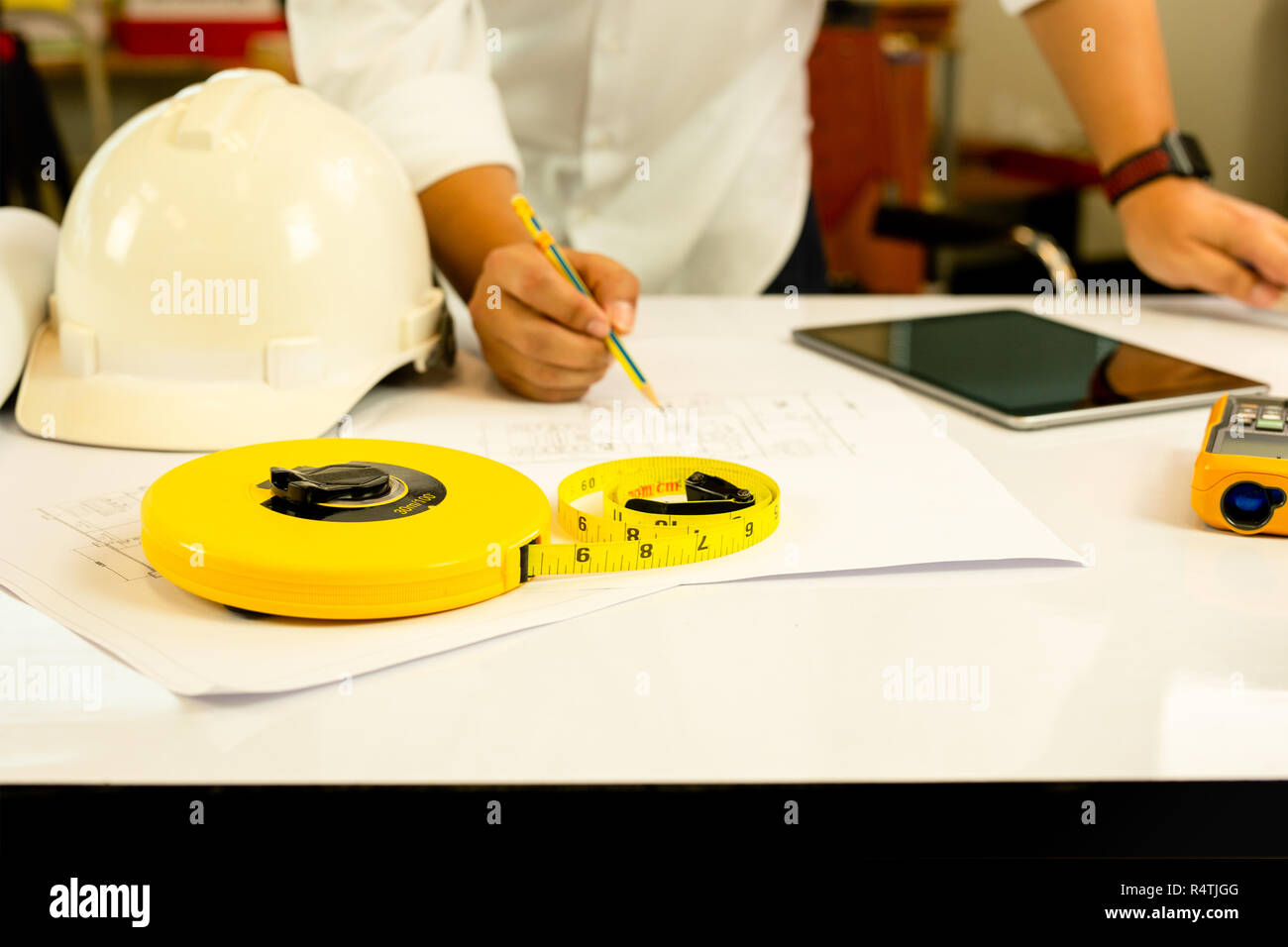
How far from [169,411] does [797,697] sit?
1.52 feet

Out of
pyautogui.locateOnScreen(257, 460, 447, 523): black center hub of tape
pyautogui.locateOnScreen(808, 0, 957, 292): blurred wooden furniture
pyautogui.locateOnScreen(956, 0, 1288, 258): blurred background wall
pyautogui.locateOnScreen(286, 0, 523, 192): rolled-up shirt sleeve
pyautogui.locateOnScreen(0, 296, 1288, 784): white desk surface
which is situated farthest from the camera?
pyautogui.locateOnScreen(956, 0, 1288, 258): blurred background wall

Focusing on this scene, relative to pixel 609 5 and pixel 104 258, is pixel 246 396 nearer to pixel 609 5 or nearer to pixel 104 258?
pixel 104 258

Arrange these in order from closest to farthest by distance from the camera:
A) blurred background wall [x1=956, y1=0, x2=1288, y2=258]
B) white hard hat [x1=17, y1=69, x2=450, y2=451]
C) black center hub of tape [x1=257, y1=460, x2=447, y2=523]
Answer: black center hub of tape [x1=257, y1=460, x2=447, y2=523]
white hard hat [x1=17, y1=69, x2=450, y2=451]
blurred background wall [x1=956, y1=0, x2=1288, y2=258]

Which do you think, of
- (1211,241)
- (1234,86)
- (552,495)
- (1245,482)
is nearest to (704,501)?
(552,495)

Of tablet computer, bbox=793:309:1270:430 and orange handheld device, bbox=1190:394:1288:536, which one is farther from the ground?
tablet computer, bbox=793:309:1270:430

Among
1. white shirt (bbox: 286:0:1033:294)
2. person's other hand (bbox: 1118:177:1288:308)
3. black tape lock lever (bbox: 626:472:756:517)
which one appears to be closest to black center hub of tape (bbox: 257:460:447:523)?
black tape lock lever (bbox: 626:472:756:517)

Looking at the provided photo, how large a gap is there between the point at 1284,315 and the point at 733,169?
60 cm

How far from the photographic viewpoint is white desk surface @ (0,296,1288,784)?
0.42 metres

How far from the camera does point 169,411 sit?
2.38 ft

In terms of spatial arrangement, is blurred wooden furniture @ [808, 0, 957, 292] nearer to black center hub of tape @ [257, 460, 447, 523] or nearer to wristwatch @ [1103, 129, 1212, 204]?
wristwatch @ [1103, 129, 1212, 204]

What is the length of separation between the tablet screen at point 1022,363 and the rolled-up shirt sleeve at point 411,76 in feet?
1.13

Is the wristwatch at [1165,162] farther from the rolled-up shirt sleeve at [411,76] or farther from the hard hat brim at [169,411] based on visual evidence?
the hard hat brim at [169,411]

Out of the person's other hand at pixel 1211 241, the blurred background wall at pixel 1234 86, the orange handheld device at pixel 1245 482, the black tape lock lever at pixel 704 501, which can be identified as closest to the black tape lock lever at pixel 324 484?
the black tape lock lever at pixel 704 501

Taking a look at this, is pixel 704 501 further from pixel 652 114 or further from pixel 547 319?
pixel 652 114
